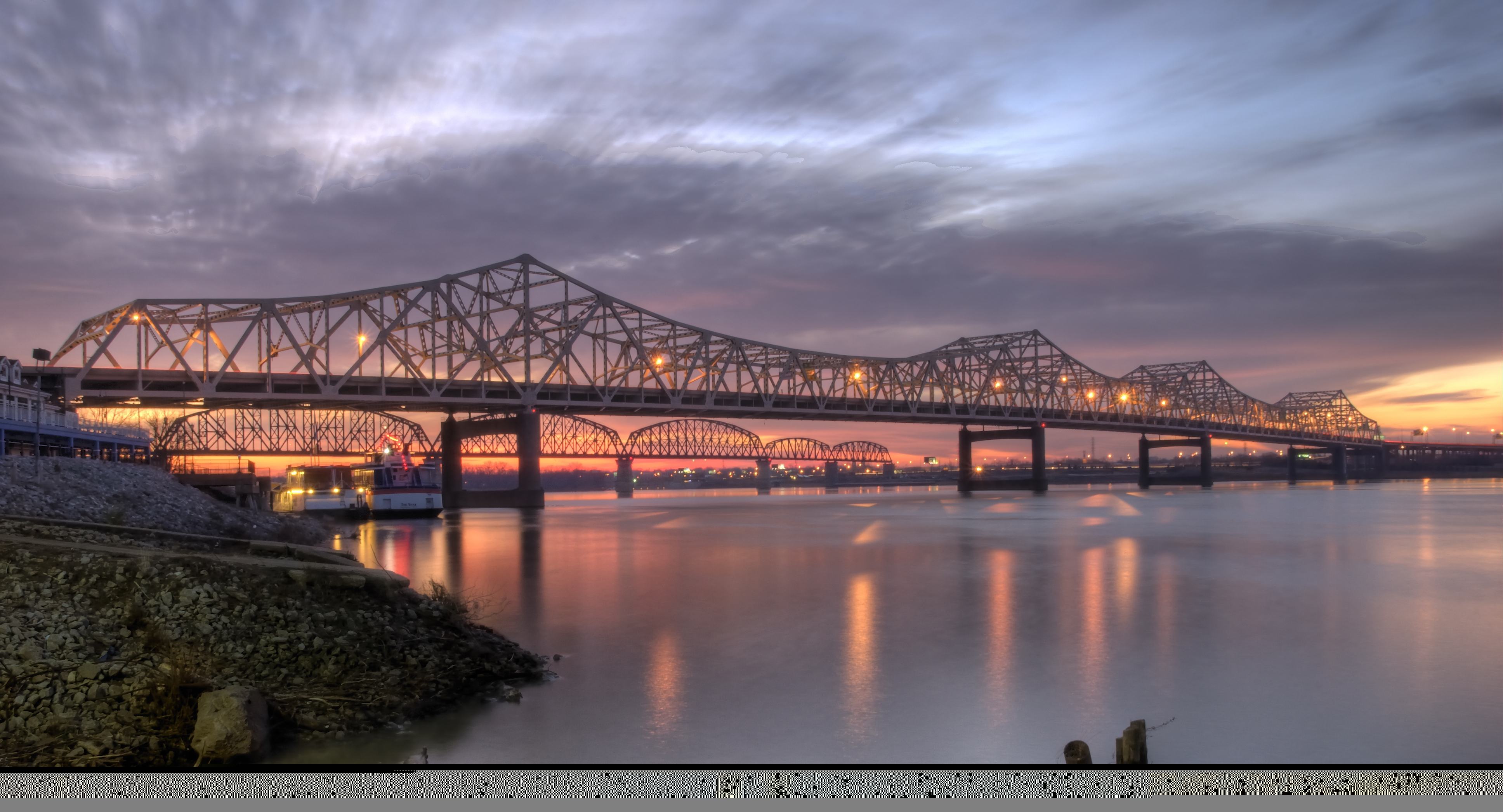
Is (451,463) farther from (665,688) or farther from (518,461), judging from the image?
(665,688)

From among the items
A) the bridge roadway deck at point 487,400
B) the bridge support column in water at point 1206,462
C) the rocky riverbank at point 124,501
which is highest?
the bridge roadway deck at point 487,400

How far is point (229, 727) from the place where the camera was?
9266mm

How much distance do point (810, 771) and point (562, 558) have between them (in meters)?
28.3

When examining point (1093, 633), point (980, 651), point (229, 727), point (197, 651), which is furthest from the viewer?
point (1093, 633)

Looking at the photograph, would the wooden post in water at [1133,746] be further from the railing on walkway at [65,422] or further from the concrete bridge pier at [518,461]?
the concrete bridge pier at [518,461]

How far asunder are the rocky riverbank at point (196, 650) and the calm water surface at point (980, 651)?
2.68ft

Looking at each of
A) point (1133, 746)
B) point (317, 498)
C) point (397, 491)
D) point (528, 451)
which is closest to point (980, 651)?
point (1133, 746)

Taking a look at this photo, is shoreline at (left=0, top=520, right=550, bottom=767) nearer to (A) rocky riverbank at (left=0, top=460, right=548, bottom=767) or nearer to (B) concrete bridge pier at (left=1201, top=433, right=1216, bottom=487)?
(A) rocky riverbank at (left=0, top=460, right=548, bottom=767)

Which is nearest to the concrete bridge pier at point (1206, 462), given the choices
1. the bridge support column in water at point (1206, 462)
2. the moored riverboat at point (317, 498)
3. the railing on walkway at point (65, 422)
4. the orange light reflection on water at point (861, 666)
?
the bridge support column in water at point (1206, 462)

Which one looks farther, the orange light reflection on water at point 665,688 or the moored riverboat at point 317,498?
the moored riverboat at point 317,498

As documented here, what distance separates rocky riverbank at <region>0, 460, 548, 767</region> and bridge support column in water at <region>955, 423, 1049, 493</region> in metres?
128

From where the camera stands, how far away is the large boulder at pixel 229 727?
9.16 meters

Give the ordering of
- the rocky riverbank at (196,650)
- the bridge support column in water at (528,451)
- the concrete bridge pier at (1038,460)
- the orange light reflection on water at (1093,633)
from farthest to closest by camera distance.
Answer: the concrete bridge pier at (1038,460) → the bridge support column in water at (528,451) → the orange light reflection on water at (1093,633) → the rocky riverbank at (196,650)

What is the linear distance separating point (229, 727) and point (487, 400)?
3178 inches
